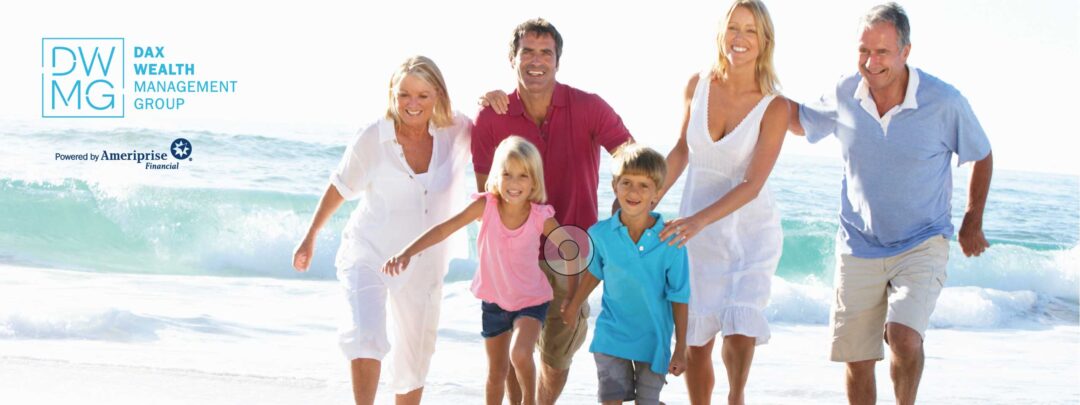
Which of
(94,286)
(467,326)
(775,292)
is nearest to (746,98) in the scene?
(467,326)

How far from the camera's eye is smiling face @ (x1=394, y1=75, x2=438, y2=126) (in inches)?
177

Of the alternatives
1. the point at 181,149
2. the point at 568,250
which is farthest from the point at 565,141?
the point at 181,149

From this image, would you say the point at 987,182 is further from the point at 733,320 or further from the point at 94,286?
the point at 94,286

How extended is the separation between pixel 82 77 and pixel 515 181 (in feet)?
46.4

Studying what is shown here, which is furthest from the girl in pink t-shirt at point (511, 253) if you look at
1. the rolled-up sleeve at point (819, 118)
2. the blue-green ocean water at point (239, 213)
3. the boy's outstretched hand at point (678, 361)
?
the blue-green ocean water at point (239, 213)

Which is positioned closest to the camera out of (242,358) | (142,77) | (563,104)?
(563,104)

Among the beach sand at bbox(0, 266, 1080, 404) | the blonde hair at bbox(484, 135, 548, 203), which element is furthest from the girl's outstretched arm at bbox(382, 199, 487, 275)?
the beach sand at bbox(0, 266, 1080, 404)

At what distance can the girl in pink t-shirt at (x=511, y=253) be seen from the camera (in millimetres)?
4301

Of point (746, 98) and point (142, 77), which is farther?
Result: point (142, 77)

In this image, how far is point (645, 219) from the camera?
4.07 metres

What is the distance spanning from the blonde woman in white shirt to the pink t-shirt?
270mm

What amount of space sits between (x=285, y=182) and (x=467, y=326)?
8.72 meters

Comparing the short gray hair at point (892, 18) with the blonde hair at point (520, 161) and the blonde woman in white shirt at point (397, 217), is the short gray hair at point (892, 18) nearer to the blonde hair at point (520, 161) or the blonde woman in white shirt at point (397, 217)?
the blonde hair at point (520, 161)

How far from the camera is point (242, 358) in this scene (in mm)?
7707
